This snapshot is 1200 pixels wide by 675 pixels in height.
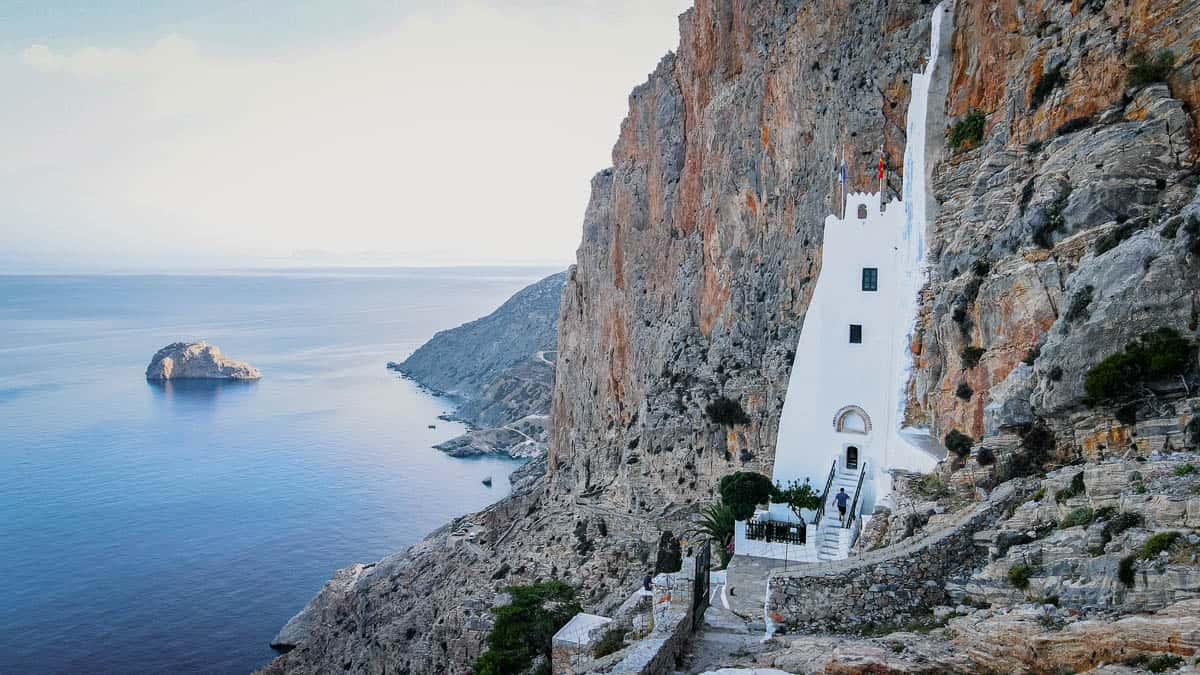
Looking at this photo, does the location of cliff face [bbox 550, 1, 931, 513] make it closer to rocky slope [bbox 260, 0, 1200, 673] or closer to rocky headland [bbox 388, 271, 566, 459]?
rocky slope [bbox 260, 0, 1200, 673]

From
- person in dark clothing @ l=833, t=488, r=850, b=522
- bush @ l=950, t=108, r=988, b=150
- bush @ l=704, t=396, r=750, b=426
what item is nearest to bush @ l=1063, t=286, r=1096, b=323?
bush @ l=950, t=108, r=988, b=150

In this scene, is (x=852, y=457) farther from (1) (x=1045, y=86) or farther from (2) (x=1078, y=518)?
(2) (x=1078, y=518)

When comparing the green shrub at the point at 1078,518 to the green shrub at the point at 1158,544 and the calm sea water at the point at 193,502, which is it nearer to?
the green shrub at the point at 1158,544

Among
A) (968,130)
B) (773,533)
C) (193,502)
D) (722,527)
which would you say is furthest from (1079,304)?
(193,502)

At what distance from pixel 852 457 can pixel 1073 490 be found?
425 inches

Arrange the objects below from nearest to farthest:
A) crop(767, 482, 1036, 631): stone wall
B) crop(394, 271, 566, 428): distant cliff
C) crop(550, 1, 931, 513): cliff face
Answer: crop(767, 482, 1036, 631): stone wall
crop(550, 1, 931, 513): cliff face
crop(394, 271, 566, 428): distant cliff

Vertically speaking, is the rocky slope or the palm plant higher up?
the rocky slope

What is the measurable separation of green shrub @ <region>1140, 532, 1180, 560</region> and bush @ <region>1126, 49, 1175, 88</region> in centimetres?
983

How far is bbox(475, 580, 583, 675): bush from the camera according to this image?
976 inches

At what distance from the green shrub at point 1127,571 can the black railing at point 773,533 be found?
10486 mm

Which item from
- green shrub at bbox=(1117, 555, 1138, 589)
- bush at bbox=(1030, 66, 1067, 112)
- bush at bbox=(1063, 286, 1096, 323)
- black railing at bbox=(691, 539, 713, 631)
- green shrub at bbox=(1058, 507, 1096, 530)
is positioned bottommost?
black railing at bbox=(691, 539, 713, 631)

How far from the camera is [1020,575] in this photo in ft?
42.2

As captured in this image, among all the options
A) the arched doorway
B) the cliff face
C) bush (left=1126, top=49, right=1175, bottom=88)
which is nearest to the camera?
bush (left=1126, top=49, right=1175, bottom=88)

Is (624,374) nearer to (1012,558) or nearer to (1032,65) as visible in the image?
(1032,65)
